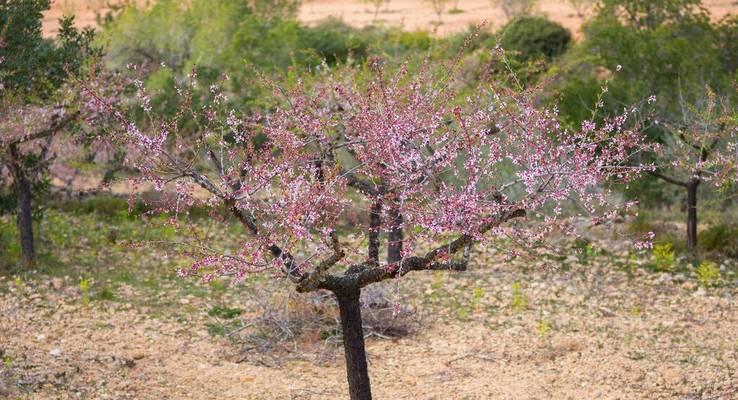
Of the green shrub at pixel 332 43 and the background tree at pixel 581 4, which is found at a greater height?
the background tree at pixel 581 4

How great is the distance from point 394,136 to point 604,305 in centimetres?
467

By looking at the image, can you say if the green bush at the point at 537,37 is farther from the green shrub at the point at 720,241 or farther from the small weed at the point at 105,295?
the small weed at the point at 105,295

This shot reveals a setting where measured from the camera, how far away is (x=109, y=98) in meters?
11.7

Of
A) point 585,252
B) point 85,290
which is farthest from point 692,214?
point 85,290

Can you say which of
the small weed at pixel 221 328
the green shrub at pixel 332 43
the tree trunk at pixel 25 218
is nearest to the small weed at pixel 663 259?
the small weed at pixel 221 328

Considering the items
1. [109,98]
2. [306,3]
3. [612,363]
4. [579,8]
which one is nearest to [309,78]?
[109,98]

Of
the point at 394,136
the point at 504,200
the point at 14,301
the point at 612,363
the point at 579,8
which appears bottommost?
the point at 612,363

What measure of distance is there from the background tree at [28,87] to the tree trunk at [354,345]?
4.66 meters

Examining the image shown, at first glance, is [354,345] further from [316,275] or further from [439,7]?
[439,7]

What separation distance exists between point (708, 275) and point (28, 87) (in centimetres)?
750

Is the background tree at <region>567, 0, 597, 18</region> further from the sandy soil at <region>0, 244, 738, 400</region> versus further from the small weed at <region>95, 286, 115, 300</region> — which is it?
the small weed at <region>95, 286, 115, 300</region>

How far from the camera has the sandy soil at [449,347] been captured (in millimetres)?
8320

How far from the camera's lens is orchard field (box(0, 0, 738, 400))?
6.73 meters

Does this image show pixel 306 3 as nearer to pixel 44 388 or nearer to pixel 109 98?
pixel 109 98
